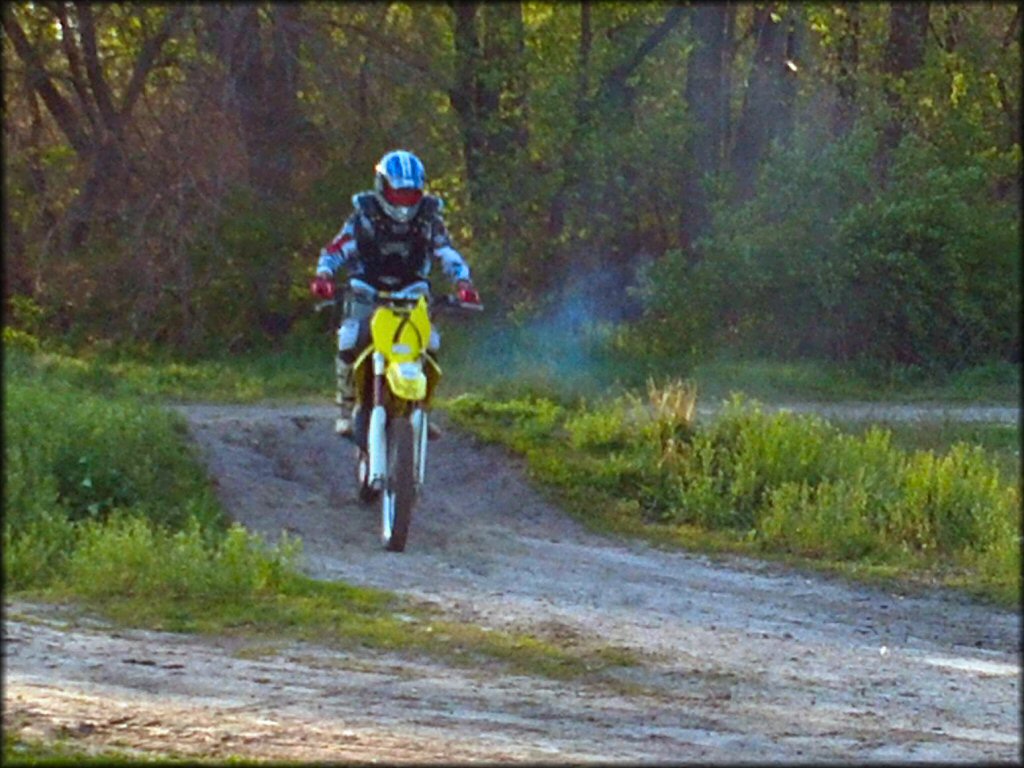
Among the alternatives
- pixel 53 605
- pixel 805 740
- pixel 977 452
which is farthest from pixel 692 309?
pixel 805 740

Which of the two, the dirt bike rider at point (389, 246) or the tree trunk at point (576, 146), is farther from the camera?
the tree trunk at point (576, 146)

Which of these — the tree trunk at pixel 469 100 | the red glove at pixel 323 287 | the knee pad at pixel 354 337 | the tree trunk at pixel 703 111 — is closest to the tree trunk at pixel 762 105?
the tree trunk at pixel 703 111

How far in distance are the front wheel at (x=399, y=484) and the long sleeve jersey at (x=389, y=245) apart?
106cm

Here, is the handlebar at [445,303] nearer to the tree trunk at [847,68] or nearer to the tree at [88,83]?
the tree at [88,83]

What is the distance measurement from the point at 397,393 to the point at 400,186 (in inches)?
Result: 53.5

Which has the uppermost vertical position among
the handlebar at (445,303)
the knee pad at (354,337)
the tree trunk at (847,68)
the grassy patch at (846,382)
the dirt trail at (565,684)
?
the tree trunk at (847,68)

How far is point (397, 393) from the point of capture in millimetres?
10406

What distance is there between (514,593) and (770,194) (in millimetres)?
12816

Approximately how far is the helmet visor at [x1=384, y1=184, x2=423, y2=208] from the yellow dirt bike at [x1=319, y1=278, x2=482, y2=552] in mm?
513

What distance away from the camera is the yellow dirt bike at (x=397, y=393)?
34.3ft

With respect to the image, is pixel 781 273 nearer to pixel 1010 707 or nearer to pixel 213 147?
pixel 213 147

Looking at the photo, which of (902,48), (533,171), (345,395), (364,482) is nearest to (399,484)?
(364,482)

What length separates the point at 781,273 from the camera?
21266mm

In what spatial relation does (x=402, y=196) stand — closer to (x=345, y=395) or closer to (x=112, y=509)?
(x=345, y=395)
